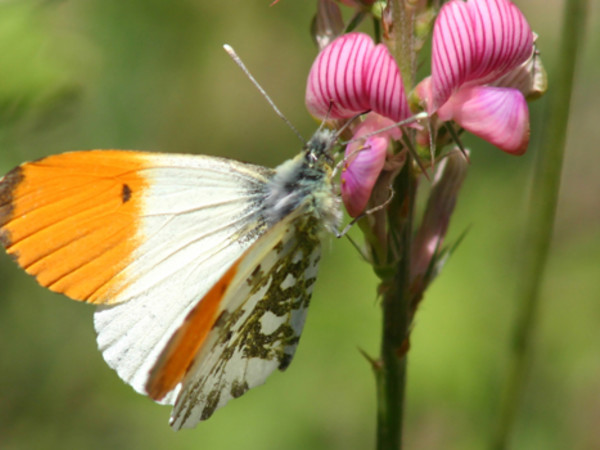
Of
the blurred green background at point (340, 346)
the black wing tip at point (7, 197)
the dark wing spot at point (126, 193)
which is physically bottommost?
the blurred green background at point (340, 346)

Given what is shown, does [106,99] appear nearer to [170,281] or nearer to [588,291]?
[170,281]

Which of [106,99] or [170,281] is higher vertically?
[106,99]

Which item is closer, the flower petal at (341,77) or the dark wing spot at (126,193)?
the flower petal at (341,77)

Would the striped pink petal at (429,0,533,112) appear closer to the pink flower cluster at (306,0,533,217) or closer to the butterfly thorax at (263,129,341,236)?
the pink flower cluster at (306,0,533,217)

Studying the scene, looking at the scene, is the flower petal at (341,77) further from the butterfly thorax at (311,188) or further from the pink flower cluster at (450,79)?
the butterfly thorax at (311,188)

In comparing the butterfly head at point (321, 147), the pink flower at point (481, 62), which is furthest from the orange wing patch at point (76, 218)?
the pink flower at point (481, 62)

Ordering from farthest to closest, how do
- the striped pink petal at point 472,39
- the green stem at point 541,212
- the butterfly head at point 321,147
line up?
the green stem at point 541,212 → the butterfly head at point 321,147 → the striped pink petal at point 472,39

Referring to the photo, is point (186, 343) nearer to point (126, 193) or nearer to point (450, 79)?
point (126, 193)

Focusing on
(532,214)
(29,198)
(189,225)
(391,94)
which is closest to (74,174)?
(29,198)
